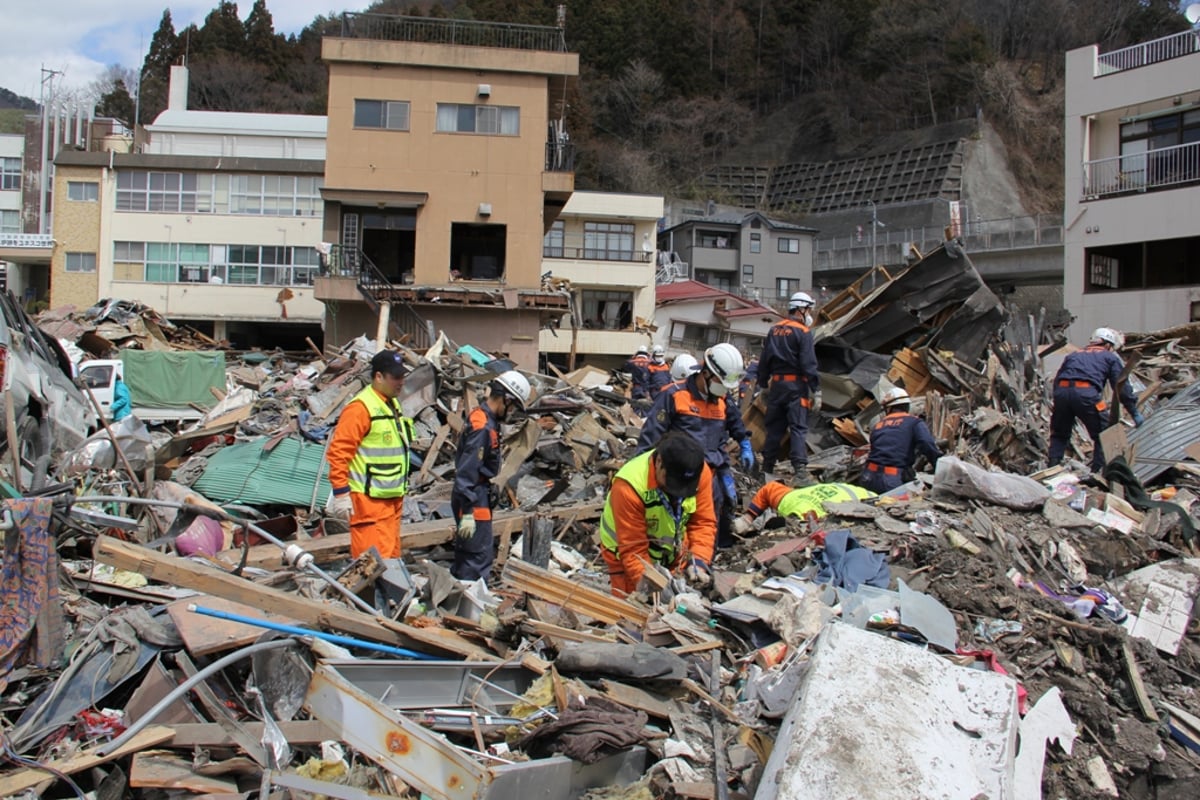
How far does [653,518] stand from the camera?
473 centimetres

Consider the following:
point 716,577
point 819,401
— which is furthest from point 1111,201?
point 716,577

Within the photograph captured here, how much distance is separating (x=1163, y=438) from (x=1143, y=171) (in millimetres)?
16616

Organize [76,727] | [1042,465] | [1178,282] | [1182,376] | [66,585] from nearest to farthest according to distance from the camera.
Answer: [76,727]
[66,585]
[1042,465]
[1182,376]
[1178,282]

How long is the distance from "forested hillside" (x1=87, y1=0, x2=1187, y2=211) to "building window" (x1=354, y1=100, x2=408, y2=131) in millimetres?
23811

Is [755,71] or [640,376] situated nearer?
[640,376]

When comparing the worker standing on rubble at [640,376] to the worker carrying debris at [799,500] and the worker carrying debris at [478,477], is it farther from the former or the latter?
the worker carrying debris at [478,477]

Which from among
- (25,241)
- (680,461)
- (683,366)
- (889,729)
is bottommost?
(889,729)

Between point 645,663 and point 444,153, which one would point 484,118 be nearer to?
point 444,153

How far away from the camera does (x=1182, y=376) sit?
1190 centimetres

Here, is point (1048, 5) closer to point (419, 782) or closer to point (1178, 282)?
point (1178, 282)

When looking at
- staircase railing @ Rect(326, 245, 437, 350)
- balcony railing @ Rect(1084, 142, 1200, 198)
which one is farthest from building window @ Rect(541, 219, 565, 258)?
balcony railing @ Rect(1084, 142, 1200, 198)

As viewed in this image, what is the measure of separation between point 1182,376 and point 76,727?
42.7ft

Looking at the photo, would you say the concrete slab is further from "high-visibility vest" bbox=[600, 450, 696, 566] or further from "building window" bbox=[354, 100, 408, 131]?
"building window" bbox=[354, 100, 408, 131]

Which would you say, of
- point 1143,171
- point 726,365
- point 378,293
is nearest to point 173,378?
point 378,293
